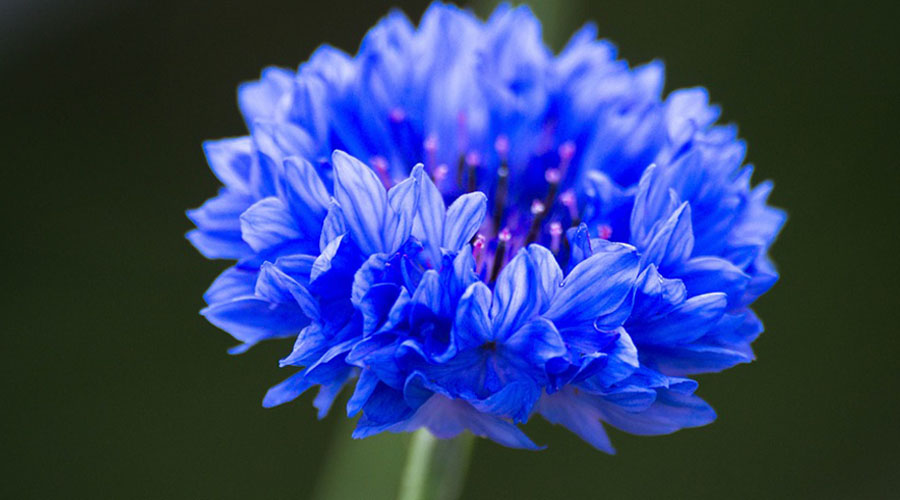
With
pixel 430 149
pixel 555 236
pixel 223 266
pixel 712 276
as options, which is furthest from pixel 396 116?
pixel 223 266

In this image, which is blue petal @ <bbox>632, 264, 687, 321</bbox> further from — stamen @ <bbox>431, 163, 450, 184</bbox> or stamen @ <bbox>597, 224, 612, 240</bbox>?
stamen @ <bbox>431, 163, 450, 184</bbox>

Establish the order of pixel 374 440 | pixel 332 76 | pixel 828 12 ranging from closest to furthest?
pixel 332 76
pixel 374 440
pixel 828 12

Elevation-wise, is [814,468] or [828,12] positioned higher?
[828,12]

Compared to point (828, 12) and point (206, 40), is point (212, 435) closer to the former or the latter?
point (206, 40)

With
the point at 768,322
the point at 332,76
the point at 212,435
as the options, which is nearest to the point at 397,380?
the point at 332,76

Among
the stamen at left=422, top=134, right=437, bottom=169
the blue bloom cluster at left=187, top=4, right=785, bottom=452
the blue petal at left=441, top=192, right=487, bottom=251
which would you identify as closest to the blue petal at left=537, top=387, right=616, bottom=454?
the blue bloom cluster at left=187, top=4, right=785, bottom=452
